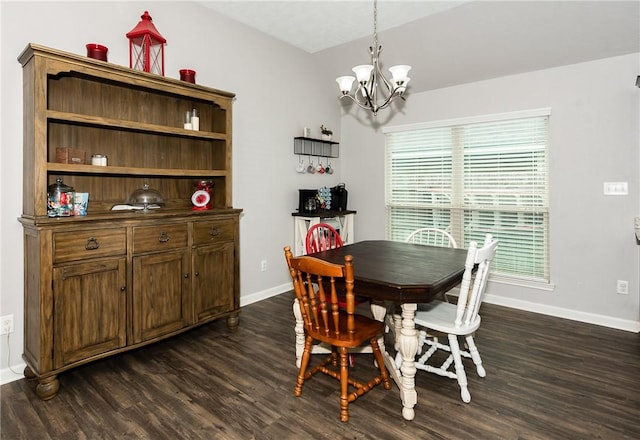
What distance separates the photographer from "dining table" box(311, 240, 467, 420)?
1878 millimetres

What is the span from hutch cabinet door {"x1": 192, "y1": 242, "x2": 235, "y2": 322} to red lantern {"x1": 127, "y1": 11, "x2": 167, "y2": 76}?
1.41 metres

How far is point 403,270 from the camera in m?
2.18

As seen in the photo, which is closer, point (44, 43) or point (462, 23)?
point (44, 43)

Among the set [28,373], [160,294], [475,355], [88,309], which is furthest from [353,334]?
[28,373]

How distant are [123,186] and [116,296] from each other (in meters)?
0.95

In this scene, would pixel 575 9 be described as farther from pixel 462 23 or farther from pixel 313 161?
pixel 313 161

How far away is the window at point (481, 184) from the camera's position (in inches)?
145

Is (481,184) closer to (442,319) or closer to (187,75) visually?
(442,319)

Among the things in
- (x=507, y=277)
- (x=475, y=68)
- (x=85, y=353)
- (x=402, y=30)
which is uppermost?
(x=402, y=30)

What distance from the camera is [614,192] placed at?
10.6 ft

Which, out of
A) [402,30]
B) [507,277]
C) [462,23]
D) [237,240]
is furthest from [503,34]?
[237,240]

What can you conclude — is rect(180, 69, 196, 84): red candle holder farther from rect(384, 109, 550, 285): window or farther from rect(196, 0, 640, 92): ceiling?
rect(384, 109, 550, 285): window

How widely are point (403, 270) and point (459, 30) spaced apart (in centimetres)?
249

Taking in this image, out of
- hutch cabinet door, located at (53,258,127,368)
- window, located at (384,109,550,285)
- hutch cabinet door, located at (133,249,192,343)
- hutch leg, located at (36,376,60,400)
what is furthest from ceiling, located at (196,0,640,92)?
hutch leg, located at (36,376,60,400)
